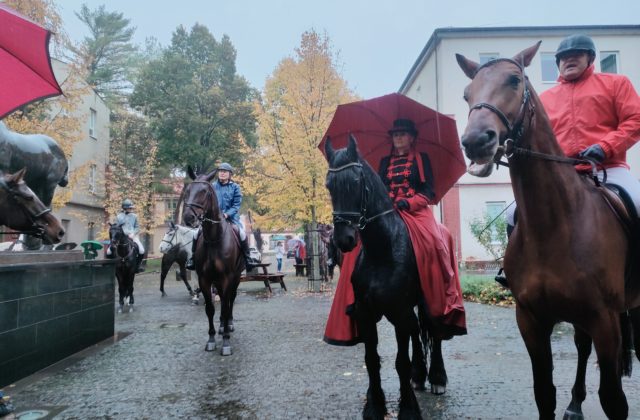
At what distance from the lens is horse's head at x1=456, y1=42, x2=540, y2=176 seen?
2.38 meters

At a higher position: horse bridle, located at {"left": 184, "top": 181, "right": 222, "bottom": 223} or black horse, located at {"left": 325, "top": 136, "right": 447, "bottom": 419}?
horse bridle, located at {"left": 184, "top": 181, "right": 222, "bottom": 223}

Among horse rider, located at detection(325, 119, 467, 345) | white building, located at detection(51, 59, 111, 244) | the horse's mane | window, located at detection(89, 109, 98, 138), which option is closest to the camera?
the horse's mane

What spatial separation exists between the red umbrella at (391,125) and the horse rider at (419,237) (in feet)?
0.50

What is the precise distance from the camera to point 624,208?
3.10m

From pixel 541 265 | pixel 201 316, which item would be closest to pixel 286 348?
pixel 201 316

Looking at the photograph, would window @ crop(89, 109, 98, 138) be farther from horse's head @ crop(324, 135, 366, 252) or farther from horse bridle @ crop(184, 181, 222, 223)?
horse's head @ crop(324, 135, 366, 252)

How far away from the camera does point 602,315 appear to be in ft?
8.93

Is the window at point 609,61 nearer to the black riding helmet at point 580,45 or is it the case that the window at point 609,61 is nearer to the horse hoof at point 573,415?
the black riding helmet at point 580,45

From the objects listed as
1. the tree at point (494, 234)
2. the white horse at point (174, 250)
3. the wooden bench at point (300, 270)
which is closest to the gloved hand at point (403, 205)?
the tree at point (494, 234)

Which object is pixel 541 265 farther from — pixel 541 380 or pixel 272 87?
pixel 272 87

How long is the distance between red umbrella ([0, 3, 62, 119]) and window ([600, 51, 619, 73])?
A: 2664 centimetres

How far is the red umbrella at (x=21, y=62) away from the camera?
3.97 m

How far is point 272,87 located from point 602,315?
55.6ft

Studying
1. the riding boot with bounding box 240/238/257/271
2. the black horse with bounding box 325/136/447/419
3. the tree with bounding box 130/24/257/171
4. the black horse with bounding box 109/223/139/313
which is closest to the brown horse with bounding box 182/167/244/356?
the riding boot with bounding box 240/238/257/271
